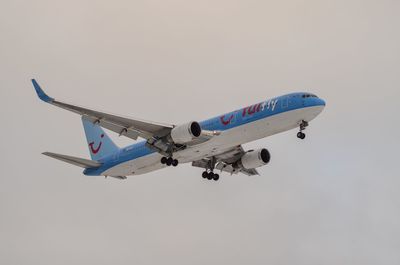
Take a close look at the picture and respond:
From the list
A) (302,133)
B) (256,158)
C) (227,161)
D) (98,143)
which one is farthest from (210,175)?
(302,133)

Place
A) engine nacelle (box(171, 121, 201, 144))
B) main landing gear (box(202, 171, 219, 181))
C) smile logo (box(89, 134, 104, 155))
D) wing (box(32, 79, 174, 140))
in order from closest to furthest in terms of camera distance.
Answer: engine nacelle (box(171, 121, 201, 144)), wing (box(32, 79, 174, 140)), main landing gear (box(202, 171, 219, 181)), smile logo (box(89, 134, 104, 155))

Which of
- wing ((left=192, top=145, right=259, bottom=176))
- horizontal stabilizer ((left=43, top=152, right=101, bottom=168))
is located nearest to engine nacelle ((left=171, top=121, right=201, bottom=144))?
wing ((left=192, top=145, right=259, bottom=176))

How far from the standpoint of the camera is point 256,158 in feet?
174

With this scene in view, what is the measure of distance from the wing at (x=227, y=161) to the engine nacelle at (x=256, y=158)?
0.80 metres

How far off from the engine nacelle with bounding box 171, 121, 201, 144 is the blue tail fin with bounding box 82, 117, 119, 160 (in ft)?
39.6

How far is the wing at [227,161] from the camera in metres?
53.8

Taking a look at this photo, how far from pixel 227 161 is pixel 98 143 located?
1247 cm

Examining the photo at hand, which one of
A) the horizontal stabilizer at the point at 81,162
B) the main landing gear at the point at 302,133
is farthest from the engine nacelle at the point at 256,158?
the horizontal stabilizer at the point at 81,162

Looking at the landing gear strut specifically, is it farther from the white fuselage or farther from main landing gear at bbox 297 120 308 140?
main landing gear at bbox 297 120 308 140

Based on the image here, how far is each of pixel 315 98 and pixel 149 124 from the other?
455 inches

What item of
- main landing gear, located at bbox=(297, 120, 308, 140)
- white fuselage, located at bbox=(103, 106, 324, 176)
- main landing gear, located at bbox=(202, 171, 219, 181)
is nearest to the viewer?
main landing gear, located at bbox=(297, 120, 308, 140)

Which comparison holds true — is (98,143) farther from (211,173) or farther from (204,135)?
(204,135)

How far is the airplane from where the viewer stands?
1757 inches

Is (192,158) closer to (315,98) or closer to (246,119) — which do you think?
(246,119)
